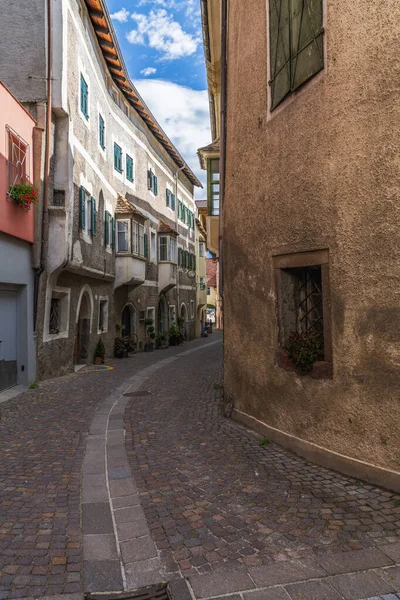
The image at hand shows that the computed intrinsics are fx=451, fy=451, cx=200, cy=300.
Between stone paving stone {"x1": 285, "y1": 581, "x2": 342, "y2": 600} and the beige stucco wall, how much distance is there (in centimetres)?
189

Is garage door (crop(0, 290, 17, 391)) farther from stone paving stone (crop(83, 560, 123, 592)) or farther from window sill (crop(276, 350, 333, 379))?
stone paving stone (crop(83, 560, 123, 592))

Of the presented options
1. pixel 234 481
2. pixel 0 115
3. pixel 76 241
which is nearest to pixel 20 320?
pixel 76 241

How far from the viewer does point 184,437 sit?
265 inches

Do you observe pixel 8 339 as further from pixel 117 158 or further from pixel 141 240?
pixel 117 158

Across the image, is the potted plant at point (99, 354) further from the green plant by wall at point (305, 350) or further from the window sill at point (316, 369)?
the green plant by wall at point (305, 350)

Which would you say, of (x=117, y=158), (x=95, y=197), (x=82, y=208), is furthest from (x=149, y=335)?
(x=82, y=208)

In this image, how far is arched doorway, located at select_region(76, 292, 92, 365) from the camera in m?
15.8

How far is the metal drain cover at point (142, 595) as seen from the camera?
305cm

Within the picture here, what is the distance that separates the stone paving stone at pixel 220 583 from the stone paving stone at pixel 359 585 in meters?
0.58

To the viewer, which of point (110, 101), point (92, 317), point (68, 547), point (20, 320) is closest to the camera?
point (68, 547)

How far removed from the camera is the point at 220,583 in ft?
10.3

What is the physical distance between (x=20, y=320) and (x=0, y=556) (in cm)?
797

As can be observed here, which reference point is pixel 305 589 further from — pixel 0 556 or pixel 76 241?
pixel 76 241

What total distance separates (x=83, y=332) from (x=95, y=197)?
4.69 metres
